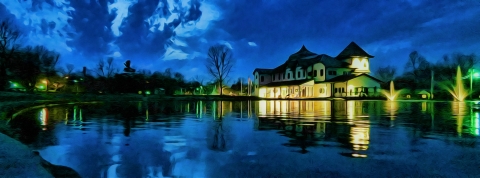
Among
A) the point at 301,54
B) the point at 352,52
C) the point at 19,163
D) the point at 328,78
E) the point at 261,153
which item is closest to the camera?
the point at 19,163

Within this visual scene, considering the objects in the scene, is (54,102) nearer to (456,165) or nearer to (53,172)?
(53,172)

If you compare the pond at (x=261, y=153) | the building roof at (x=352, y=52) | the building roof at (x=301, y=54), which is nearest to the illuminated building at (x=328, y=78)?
the building roof at (x=352, y=52)

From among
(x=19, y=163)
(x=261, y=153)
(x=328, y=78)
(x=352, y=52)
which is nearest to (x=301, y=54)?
(x=352, y=52)

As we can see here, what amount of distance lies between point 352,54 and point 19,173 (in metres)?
69.4

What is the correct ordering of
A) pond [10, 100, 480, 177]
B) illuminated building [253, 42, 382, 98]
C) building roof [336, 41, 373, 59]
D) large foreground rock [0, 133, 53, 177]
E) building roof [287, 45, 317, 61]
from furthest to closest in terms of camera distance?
building roof [287, 45, 317, 61]
building roof [336, 41, 373, 59]
illuminated building [253, 42, 382, 98]
pond [10, 100, 480, 177]
large foreground rock [0, 133, 53, 177]

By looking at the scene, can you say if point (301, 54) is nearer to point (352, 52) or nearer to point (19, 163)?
point (352, 52)

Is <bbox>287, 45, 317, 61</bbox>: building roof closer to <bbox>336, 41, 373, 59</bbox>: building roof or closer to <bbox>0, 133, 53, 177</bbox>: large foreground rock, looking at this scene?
<bbox>336, 41, 373, 59</bbox>: building roof

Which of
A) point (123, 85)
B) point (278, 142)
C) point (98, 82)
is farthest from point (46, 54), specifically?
point (278, 142)

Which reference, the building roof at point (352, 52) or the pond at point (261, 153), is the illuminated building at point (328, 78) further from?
the pond at point (261, 153)

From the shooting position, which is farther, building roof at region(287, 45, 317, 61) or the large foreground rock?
building roof at region(287, 45, 317, 61)

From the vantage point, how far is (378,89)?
6266 centimetres

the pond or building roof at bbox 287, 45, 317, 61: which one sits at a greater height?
building roof at bbox 287, 45, 317, 61

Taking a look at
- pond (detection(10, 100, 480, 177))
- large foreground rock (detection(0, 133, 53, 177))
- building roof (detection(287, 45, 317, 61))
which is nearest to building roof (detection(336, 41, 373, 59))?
building roof (detection(287, 45, 317, 61))

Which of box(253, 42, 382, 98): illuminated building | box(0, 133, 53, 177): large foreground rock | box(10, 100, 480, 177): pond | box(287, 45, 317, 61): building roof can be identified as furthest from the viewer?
box(287, 45, 317, 61): building roof
